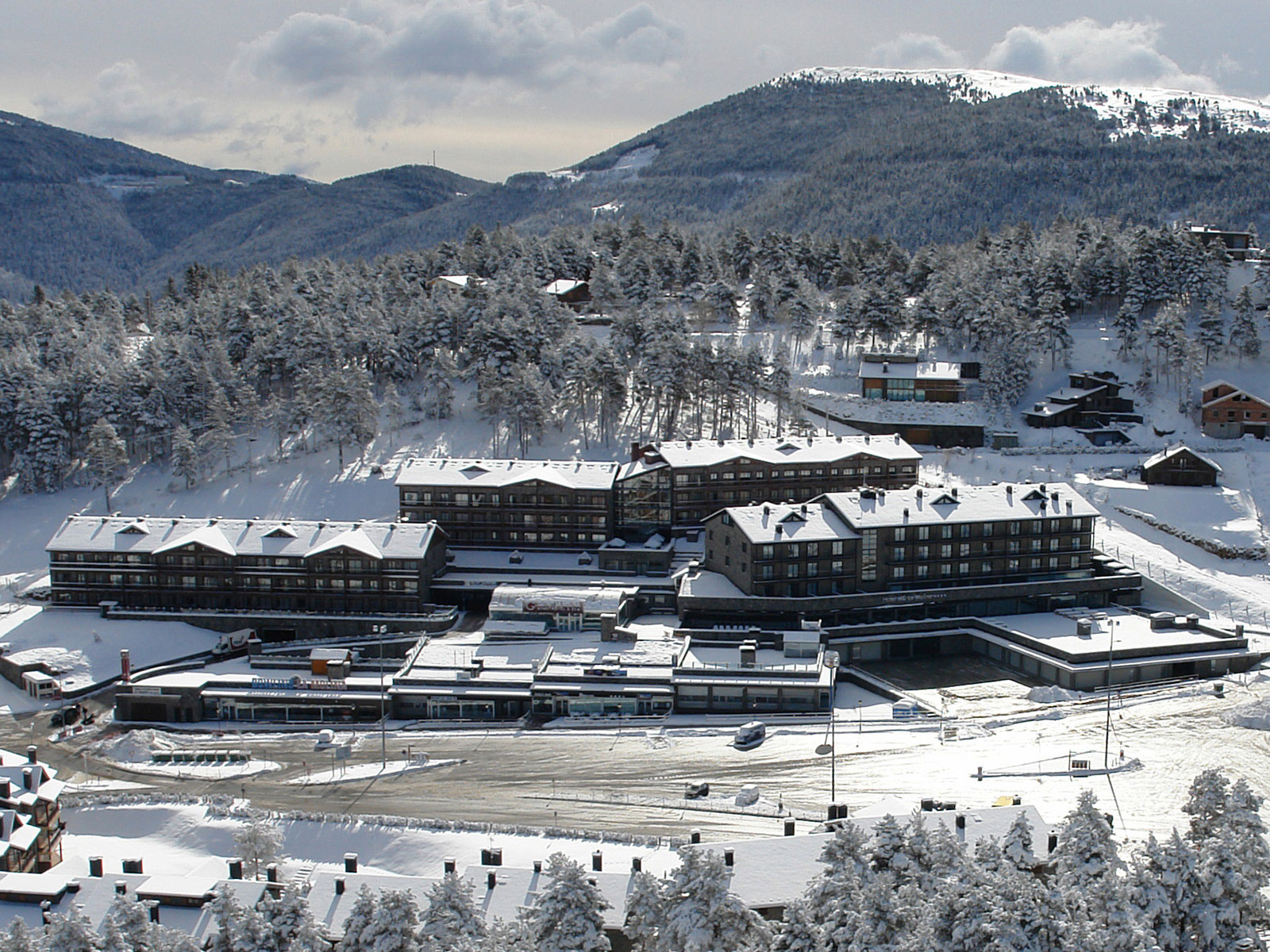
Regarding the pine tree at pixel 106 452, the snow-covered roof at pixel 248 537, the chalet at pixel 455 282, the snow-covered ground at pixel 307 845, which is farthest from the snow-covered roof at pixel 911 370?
the snow-covered ground at pixel 307 845

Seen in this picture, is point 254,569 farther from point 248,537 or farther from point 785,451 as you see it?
point 785,451

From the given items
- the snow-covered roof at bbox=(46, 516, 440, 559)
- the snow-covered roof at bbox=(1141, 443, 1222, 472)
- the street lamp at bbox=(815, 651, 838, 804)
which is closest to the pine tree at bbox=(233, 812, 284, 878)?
the street lamp at bbox=(815, 651, 838, 804)

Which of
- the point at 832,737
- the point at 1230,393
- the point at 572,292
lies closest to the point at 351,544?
the point at 832,737

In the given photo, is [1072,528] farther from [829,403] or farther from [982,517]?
[829,403]

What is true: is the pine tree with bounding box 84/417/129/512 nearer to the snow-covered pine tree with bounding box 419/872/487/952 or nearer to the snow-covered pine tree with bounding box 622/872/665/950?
the snow-covered pine tree with bounding box 419/872/487/952

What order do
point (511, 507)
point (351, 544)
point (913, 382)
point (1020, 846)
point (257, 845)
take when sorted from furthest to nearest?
point (913, 382) → point (511, 507) → point (351, 544) → point (257, 845) → point (1020, 846)
